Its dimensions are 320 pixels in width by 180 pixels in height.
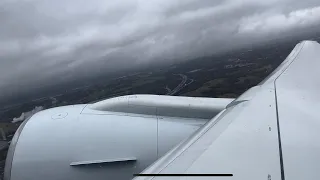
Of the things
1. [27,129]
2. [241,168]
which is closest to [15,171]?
[27,129]

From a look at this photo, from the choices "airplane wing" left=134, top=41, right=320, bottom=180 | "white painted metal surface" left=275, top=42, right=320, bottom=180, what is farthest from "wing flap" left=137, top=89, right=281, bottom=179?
"white painted metal surface" left=275, top=42, right=320, bottom=180

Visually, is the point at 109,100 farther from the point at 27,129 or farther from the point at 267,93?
the point at 267,93

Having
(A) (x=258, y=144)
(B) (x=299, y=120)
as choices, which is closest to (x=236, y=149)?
(A) (x=258, y=144)

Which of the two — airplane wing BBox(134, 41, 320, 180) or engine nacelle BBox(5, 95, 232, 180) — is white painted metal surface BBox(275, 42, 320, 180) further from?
engine nacelle BBox(5, 95, 232, 180)

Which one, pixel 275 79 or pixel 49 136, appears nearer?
pixel 49 136

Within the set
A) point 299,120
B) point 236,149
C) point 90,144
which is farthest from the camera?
point 90,144

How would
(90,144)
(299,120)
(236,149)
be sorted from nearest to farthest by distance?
(236,149), (299,120), (90,144)

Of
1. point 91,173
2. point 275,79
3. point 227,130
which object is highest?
point 275,79

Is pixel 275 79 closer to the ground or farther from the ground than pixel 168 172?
farther from the ground

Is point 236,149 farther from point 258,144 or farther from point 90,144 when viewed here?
point 90,144
